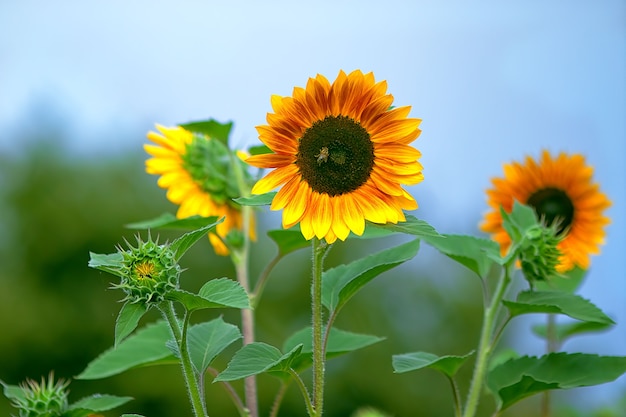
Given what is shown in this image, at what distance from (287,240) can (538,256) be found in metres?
0.35

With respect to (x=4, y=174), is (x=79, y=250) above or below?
below

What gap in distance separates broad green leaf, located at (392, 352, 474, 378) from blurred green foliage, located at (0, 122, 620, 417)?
23.0 ft

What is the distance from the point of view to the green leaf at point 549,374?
107 cm

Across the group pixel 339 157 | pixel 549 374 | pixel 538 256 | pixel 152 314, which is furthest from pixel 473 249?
pixel 152 314

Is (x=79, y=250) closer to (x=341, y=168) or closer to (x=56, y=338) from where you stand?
Result: (x=56, y=338)

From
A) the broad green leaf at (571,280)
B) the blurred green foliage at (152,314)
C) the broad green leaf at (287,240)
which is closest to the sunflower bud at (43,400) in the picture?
the broad green leaf at (287,240)

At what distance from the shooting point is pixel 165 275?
2.81ft

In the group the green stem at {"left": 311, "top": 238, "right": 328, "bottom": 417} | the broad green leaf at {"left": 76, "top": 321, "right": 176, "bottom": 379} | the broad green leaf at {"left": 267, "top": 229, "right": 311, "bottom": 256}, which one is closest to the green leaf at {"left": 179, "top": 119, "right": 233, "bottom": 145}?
the broad green leaf at {"left": 267, "top": 229, "right": 311, "bottom": 256}

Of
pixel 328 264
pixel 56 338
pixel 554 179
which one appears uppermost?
pixel 328 264

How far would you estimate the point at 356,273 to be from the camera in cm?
106

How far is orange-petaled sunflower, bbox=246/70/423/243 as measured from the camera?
0.93 meters

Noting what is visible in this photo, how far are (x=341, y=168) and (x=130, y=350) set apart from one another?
42 centimetres

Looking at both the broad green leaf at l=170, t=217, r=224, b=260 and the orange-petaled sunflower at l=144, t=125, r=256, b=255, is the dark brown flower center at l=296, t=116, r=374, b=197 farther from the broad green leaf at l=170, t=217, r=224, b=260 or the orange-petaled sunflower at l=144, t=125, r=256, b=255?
the orange-petaled sunflower at l=144, t=125, r=256, b=255

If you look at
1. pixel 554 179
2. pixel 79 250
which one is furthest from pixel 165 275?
pixel 79 250
